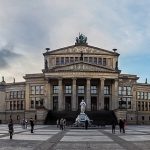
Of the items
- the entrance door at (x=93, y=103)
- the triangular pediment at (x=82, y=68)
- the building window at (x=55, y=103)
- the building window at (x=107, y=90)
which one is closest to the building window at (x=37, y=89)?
the building window at (x=55, y=103)

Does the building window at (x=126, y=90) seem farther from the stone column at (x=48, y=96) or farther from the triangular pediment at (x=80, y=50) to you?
the stone column at (x=48, y=96)

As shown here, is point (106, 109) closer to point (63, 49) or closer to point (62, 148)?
point (63, 49)

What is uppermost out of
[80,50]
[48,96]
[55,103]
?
[80,50]

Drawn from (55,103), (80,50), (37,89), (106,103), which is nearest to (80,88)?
(55,103)

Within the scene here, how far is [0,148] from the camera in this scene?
33.6m

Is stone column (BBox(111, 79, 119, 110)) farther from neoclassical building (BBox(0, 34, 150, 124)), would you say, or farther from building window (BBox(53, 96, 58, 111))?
building window (BBox(53, 96, 58, 111))

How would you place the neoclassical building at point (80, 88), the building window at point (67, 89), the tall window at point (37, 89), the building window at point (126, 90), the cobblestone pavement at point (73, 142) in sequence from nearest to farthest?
1. the cobblestone pavement at point (73, 142)
2. the neoclassical building at point (80, 88)
3. the building window at point (67, 89)
4. the tall window at point (37, 89)
5. the building window at point (126, 90)

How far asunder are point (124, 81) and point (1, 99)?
41.4 metres

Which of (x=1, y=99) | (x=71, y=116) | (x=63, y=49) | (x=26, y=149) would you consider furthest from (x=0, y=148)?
(x=1, y=99)

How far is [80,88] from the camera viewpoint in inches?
5433

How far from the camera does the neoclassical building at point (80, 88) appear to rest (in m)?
131

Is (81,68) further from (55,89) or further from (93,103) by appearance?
(93,103)

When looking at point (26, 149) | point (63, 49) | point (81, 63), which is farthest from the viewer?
point (63, 49)

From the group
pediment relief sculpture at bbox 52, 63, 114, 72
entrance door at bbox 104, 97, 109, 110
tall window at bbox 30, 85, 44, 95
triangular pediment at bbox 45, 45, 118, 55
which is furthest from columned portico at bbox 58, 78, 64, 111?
entrance door at bbox 104, 97, 109, 110
